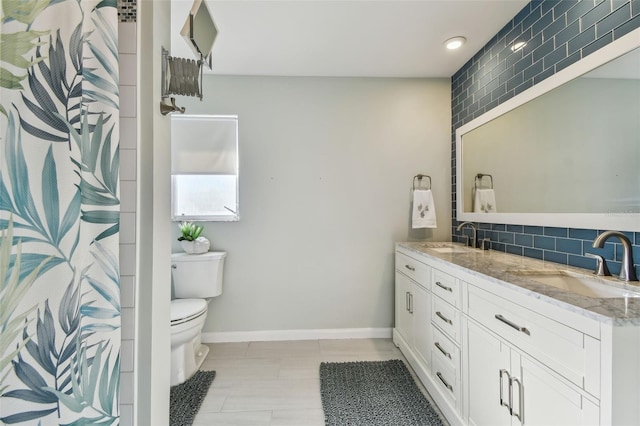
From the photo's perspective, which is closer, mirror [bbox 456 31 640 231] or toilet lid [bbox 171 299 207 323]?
mirror [bbox 456 31 640 231]

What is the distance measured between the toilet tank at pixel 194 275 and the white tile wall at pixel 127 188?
4.84 feet

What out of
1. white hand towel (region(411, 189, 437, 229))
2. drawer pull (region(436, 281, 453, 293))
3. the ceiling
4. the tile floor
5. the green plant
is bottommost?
the tile floor

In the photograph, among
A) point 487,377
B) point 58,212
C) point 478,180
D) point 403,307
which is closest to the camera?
point 58,212

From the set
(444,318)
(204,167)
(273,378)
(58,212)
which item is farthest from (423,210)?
(58,212)

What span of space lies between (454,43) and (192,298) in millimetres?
2680

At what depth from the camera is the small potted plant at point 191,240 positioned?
2400mm

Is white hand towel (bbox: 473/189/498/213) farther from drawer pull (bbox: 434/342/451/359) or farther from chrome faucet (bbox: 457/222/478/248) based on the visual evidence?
drawer pull (bbox: 434/342/451/359)

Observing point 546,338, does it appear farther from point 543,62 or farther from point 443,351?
point 543,62

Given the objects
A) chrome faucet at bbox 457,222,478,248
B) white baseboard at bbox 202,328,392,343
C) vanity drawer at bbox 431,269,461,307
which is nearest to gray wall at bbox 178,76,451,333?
white baseboard at bbox 202,328,392,343

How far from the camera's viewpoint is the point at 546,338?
0.98 metres

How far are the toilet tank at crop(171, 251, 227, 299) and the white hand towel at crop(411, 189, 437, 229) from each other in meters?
1.68

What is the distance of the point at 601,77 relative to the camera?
131 centimetres

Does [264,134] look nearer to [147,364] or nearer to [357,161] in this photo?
[357,161]

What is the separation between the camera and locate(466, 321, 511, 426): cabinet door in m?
1.17
